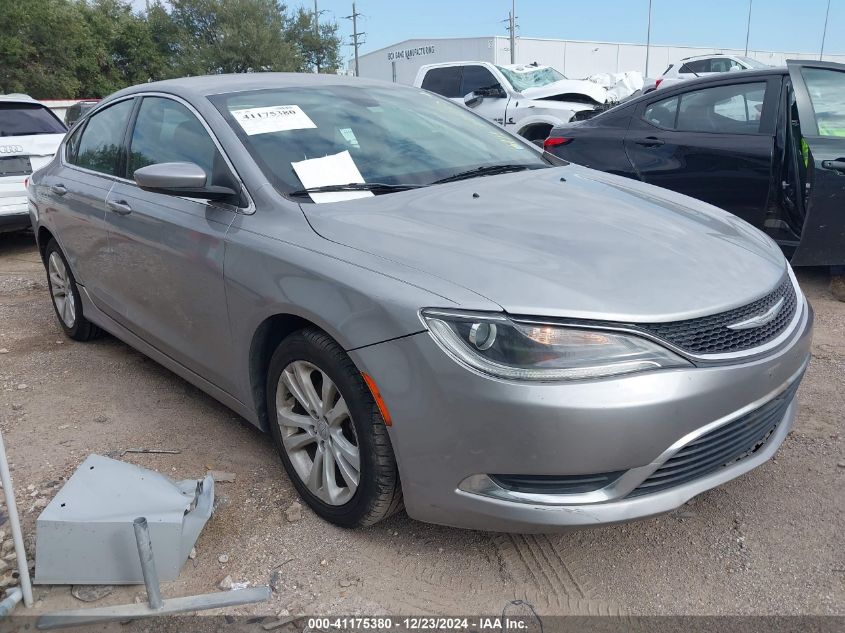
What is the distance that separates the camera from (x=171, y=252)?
3.05 metres

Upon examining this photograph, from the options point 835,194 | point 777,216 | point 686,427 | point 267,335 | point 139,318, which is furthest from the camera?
point 777,216

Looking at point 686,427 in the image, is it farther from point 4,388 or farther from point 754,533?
point 4,388

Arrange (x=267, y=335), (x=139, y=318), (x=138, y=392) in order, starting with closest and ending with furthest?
1. (x=267, y=335)
2. (x=139, y=318)
3. (x=138, y=392)

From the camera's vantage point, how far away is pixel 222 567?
2.40 meters

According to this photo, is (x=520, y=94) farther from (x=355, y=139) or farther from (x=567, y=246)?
(x=567, y=246)

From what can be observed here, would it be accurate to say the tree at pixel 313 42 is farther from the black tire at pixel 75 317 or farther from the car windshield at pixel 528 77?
the black tire at pixel 75 317

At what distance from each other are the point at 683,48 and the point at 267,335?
5869 cm

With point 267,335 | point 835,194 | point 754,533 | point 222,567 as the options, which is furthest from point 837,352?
point 222,567

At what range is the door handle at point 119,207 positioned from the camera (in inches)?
133

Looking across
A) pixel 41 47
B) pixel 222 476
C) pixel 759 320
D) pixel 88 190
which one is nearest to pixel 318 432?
pixel 222 476

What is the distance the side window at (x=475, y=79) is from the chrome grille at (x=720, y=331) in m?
10.7

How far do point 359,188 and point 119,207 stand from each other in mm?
1368

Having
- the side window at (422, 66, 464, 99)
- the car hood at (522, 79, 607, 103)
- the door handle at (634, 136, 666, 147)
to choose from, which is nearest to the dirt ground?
the door handle at (634, 136, 666, 147)

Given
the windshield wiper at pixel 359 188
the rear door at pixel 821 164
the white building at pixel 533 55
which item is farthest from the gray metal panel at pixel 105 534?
the white building at pixel 533 55
